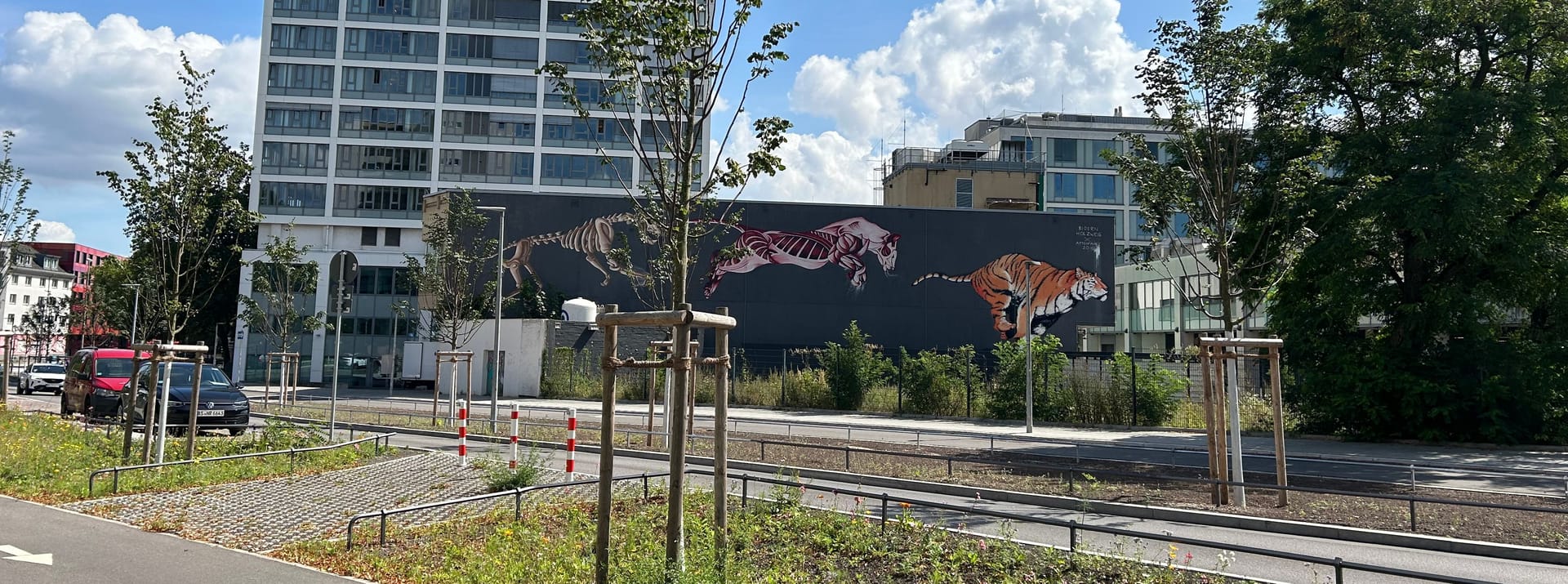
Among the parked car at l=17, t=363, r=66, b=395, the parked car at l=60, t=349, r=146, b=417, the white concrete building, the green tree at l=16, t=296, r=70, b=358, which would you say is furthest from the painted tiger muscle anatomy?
the white concrete building

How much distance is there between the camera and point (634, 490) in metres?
11.5

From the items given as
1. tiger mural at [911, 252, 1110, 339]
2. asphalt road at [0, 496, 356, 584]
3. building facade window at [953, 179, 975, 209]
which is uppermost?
building facade window at [953, 179, 975, 209]

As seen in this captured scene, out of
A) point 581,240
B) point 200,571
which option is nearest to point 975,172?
point 581,240

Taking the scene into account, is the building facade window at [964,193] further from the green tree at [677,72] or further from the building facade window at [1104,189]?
the green tree at [677,72]

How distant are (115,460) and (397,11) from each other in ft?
188

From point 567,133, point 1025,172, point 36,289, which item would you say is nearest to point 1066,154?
point 1025,172

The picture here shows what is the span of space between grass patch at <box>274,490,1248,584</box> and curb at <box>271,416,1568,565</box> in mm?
2131

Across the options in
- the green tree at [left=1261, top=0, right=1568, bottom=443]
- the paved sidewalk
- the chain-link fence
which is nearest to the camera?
the paved sidewalk

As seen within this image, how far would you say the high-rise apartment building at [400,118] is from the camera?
211 feet

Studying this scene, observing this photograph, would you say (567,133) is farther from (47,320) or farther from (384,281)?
(47,320)

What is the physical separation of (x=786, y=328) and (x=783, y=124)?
4068 cm

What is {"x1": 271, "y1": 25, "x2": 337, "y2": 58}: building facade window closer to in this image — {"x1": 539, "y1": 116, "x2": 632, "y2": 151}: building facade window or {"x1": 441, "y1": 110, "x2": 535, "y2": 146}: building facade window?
{"x1": 441, "y1": 110, "x2": 535, "y2": 146}: building facade window

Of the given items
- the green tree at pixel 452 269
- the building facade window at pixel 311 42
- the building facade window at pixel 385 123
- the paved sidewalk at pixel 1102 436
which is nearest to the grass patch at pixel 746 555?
the paved sidewalk at pixel 1102 436

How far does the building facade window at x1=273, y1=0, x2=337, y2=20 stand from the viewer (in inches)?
2537
